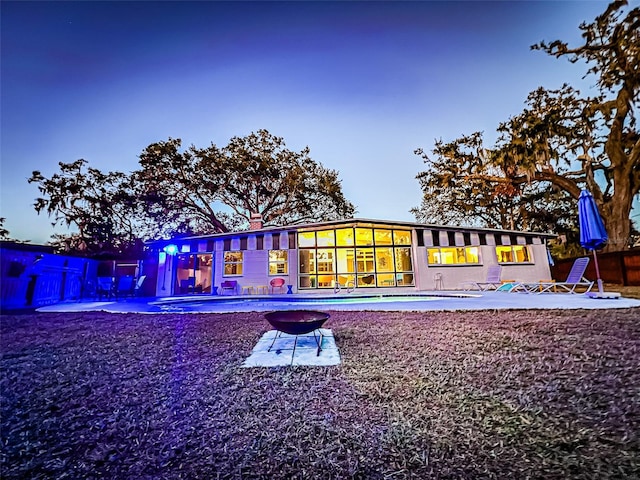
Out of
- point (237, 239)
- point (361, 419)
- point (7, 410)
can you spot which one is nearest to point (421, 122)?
point (237, 239)

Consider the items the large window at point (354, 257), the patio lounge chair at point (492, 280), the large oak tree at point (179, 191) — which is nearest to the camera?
the patio lounge chair at point (492, 280)

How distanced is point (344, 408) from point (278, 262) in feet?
40.0

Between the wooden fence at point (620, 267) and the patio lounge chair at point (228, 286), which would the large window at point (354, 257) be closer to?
the patio lounge chair at point (228, 286)

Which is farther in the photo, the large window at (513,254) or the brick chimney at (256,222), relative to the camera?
the brick chimney at (256,222)

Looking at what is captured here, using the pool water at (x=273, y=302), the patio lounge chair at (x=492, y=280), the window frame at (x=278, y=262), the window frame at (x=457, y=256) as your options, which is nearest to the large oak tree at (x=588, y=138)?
the window frame at (x=457, y=256)

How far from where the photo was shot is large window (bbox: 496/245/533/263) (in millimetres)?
13742

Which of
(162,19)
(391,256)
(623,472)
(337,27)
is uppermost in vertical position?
(337,27)

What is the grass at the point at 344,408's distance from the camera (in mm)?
1786

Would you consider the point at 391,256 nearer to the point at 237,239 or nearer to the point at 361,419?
the point at 237,239

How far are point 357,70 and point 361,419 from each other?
11.6 m

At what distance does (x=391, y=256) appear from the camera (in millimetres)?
14602

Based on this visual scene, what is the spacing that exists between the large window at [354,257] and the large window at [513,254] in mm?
4132

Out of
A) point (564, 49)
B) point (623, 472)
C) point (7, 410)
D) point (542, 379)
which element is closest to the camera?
point (623, 472)

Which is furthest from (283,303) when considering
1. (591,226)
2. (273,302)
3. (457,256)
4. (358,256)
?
(457,256)
